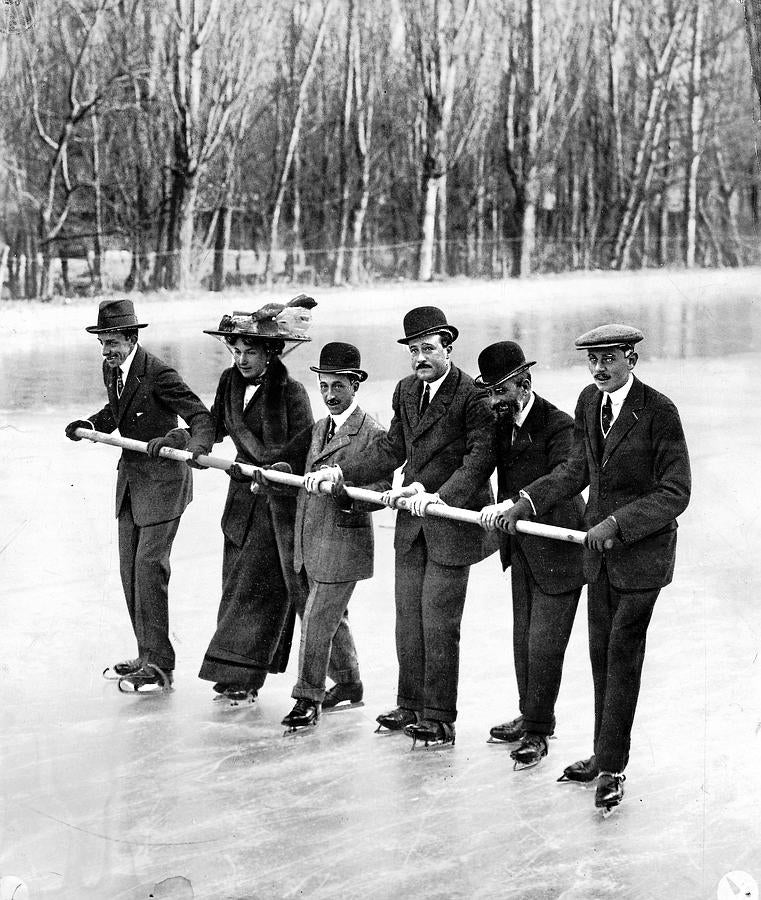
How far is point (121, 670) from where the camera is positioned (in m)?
6.83

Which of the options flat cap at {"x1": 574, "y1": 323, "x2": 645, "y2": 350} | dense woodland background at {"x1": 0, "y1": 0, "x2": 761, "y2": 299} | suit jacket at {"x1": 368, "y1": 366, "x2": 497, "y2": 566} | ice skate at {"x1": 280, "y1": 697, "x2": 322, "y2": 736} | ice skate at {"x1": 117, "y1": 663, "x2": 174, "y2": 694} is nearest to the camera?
flat cap at {"x1": 574, "y1": 323, "x2": 645, "y2": 350}

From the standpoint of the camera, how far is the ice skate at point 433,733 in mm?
5949

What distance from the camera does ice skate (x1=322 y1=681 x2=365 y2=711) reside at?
21.0 feet

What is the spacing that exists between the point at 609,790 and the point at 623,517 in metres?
0.97

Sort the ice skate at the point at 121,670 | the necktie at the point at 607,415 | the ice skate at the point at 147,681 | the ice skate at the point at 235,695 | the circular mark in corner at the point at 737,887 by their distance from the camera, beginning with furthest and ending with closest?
the ice skate at the point at 121,670, the ice skate at the point at 147,681, the ice skate at the point at 235,695, the necktie at the point at 607,415, the circular mark in corner at the point at 737,887

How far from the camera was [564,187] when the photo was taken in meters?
7.68

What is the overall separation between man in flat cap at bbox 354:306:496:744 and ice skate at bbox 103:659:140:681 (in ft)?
4.28

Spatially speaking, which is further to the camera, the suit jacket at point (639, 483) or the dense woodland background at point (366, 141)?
the dense woodland background at point (366, 141)

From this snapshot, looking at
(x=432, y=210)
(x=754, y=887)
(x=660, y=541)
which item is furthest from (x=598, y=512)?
(x=432, y=210)

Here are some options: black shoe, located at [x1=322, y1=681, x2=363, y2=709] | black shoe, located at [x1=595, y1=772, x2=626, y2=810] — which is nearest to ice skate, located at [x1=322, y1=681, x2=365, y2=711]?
black shoe, located at [x1=322, y1=681, x2=363, y2=709]

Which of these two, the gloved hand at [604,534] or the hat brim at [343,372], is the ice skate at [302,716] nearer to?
the hat brim at [343,372]

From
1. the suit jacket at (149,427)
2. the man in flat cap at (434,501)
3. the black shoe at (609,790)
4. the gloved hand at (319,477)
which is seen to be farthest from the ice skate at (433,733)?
the suit jacket at (149,427)

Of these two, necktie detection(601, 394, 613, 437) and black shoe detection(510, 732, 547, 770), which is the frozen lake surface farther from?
necktie detection(601, 394, 613, 437)

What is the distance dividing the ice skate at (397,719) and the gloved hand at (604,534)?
4.30ft
